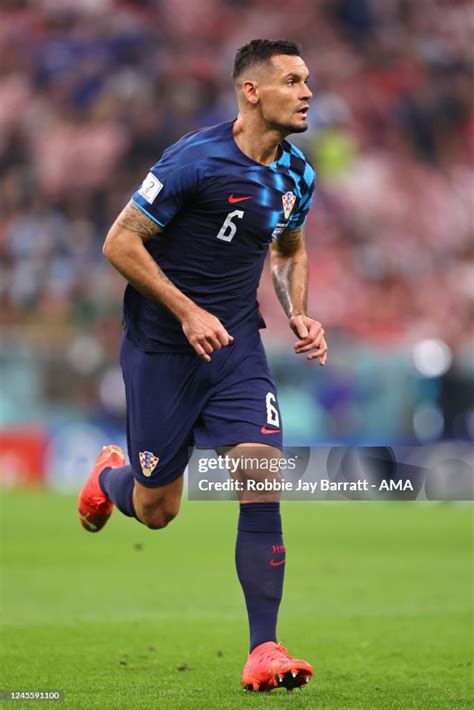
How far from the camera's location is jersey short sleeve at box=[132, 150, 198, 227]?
4992 millimetres

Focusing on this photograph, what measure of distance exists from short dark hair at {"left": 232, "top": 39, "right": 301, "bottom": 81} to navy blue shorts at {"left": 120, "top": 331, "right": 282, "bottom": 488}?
111 cm

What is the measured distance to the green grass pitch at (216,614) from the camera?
15.9ft

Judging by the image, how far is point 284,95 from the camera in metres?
5.09

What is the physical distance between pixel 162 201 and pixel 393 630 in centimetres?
300

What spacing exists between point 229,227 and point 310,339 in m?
0.56

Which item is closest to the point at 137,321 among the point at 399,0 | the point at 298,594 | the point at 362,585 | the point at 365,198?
the point at 298,594

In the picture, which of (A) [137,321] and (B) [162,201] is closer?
(B) [162,201]

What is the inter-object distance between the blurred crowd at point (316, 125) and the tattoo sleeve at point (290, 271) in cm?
1814

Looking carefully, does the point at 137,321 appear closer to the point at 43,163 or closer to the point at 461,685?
the point at 461,685

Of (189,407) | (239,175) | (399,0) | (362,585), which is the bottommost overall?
(362,585)

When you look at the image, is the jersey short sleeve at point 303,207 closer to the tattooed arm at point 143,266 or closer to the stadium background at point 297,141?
the tattooed arm at point 143,266

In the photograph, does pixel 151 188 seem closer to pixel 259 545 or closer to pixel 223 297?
pixel 223 297

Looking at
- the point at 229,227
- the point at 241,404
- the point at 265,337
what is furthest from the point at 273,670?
the point at 265,337

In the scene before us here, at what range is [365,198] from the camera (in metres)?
26.6
